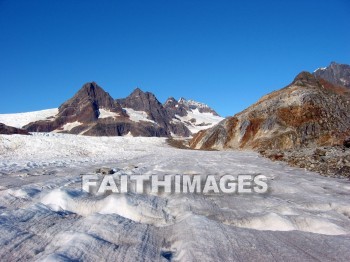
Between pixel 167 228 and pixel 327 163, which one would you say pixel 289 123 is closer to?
pixel 327 163

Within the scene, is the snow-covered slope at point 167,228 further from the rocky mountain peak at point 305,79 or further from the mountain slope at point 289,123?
the rocky mountain peak at point 305,79

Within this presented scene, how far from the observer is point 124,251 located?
434 centimetres

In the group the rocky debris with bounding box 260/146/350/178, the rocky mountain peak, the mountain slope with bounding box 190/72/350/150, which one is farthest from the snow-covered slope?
the rocky mountain peak

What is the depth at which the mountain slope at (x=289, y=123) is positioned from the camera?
40.1 m

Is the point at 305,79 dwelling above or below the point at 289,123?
above

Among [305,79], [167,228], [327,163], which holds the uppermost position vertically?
[305,79]

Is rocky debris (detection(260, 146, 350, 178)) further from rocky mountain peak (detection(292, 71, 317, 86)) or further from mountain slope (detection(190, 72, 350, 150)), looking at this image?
rocky mountain peak (detection(292, 71, 317, 86))

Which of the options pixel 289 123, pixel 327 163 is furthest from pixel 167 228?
pixel 289 123

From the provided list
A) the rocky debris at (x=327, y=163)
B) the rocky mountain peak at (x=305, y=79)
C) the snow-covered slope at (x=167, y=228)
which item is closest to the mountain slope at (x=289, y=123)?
the rocky mountain peak at (x=305, y=79)

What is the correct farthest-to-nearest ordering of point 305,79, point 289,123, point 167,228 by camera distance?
point 305,79 < point 289,123 < point 167,228

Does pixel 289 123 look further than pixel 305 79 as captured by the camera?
No

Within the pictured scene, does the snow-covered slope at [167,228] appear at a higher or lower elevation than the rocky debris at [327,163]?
lower

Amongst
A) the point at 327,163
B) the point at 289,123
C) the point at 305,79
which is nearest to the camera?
the point at 327,163

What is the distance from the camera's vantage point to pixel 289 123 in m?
43.4
